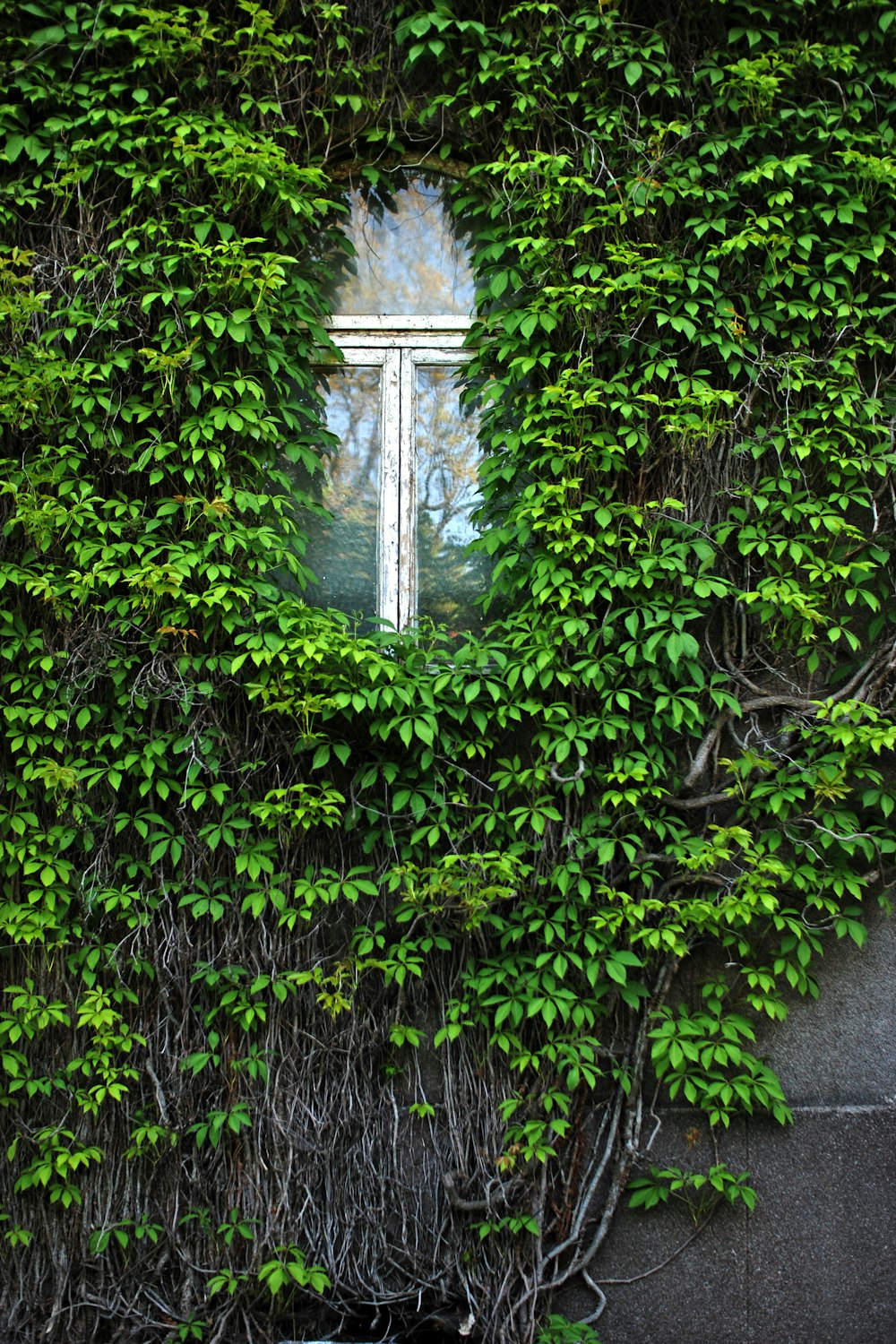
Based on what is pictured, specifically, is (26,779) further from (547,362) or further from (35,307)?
(547,362)

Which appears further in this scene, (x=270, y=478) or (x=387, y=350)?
(x=387, y=350)

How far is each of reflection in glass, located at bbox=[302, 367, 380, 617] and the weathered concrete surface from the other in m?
2.36

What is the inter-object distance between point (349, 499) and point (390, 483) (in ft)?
0.59

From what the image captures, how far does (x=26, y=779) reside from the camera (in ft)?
11.9

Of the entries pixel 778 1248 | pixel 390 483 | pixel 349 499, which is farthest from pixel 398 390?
pixel 778 1248

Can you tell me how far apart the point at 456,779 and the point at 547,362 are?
62.8 inches

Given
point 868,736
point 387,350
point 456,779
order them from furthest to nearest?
point 387,350, point 456,779, point 868,736

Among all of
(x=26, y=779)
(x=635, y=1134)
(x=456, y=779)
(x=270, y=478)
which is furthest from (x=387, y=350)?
(x=635, y=1134)

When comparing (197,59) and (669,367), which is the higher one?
(197,59)

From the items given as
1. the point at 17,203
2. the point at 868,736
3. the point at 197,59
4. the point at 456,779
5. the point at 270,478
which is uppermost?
the point at 197,59

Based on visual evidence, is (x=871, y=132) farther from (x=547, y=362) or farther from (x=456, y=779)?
(x=456, y=779)

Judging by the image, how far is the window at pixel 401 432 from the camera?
4.12 meters

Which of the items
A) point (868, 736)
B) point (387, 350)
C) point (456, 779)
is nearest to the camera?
point (868, 736)

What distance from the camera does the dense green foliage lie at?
3555 millimetres
